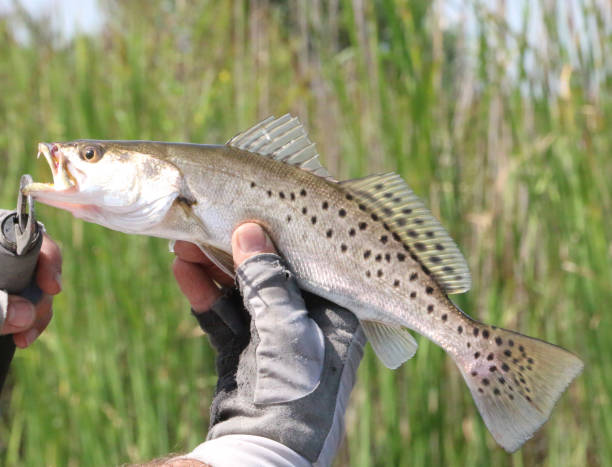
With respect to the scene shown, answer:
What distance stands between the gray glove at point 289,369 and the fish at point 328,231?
64mm

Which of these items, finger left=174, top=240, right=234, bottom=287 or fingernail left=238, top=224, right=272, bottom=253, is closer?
fingernail left=238, top=224, right=272, bottom=253

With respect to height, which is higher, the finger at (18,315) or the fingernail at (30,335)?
the finger at (18,315)

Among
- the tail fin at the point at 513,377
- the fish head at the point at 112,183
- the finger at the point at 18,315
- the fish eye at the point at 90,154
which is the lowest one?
the tail fin at the point at 513,377

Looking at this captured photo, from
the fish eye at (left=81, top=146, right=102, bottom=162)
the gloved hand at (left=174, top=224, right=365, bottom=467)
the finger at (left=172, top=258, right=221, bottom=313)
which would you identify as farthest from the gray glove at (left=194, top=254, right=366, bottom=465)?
the fish eye at (left=81, top=146, right=102, bottom=162)

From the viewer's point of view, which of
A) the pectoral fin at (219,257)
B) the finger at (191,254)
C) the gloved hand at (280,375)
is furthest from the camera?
the finger at (191,254)

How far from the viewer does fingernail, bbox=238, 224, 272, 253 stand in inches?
50.3

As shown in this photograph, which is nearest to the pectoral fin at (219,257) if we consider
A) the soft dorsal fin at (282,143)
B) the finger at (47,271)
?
the soft dorsal fin at (282,143)

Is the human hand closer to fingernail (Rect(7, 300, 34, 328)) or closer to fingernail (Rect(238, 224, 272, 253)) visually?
fingernail (Rect(7, 300, 34, 328))

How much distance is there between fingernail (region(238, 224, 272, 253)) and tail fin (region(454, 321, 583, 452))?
45 cm

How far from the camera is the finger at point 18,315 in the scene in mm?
1315

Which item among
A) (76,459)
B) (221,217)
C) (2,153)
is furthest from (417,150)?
(2,153)

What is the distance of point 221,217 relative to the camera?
1.31m

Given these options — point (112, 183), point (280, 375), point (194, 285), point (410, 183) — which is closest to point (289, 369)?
point (280, 375)

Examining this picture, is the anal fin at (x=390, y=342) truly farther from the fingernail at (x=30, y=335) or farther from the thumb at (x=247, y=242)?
the fingernail at (x=30, y=335)
